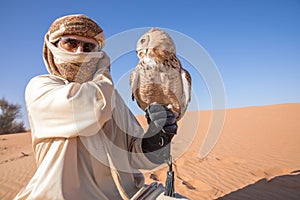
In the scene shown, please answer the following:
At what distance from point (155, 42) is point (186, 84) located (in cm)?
48

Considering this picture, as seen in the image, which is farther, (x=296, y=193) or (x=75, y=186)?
(x=296, y=193)

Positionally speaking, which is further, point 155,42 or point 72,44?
point 155,42

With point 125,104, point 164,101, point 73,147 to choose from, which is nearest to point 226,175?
point 164,101

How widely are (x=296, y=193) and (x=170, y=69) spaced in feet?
11.4

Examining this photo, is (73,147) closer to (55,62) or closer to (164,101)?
(55,62)

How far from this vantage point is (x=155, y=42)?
85.8 inches

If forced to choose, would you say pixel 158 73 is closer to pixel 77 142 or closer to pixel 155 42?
pixel 155 42

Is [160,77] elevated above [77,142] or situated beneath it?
elevated above

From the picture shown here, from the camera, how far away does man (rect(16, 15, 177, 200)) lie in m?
1.36

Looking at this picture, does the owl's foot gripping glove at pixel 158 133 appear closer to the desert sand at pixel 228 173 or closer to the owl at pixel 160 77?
the desert sand at pixel 228 173

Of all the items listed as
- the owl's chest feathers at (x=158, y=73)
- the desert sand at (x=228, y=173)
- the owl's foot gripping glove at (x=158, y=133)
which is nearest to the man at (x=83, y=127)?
the owl's foot gripping glove at (x=158, y=133)

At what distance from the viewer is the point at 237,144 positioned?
941 cm

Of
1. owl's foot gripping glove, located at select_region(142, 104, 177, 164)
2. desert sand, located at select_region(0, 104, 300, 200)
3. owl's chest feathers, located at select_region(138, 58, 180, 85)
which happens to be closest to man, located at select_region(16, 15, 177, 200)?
owl's foot gripping glove, located at select_region(142, 104, 177, 164)

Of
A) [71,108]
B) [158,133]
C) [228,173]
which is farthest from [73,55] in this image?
[228,173]
